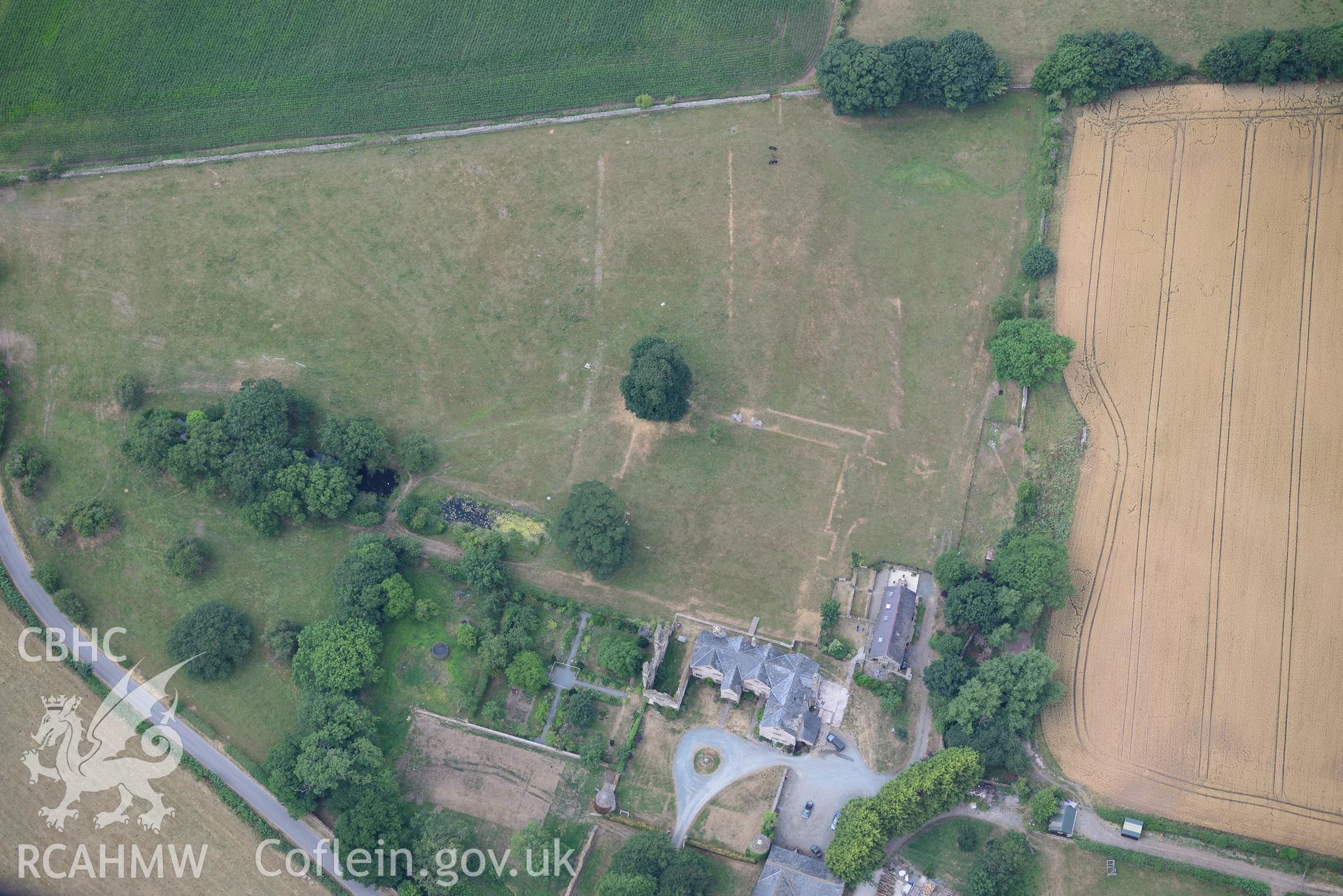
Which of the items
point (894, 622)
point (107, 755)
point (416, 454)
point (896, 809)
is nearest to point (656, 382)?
point (416, 454)

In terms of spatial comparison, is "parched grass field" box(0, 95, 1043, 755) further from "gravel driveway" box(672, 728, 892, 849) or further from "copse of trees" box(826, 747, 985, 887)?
"copse of trees" box(826, 747, 985, 887)

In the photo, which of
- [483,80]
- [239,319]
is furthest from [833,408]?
[239,319]

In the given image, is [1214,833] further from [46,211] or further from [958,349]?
[46,211]

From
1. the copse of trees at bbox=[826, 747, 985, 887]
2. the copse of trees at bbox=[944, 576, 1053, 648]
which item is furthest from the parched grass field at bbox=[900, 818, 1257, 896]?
the copse of trees at bbox=[944, 576, 1053, 648]

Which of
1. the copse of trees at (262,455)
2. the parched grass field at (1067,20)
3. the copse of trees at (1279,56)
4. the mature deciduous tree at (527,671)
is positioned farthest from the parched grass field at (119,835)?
the copse of trees at (1279,56)

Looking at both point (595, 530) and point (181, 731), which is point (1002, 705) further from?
point (181, 731)

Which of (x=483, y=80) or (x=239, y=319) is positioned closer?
(x=239, y=319)

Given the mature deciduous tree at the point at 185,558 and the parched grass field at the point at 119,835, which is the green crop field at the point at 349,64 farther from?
the parched grass field at the point at 119,835
